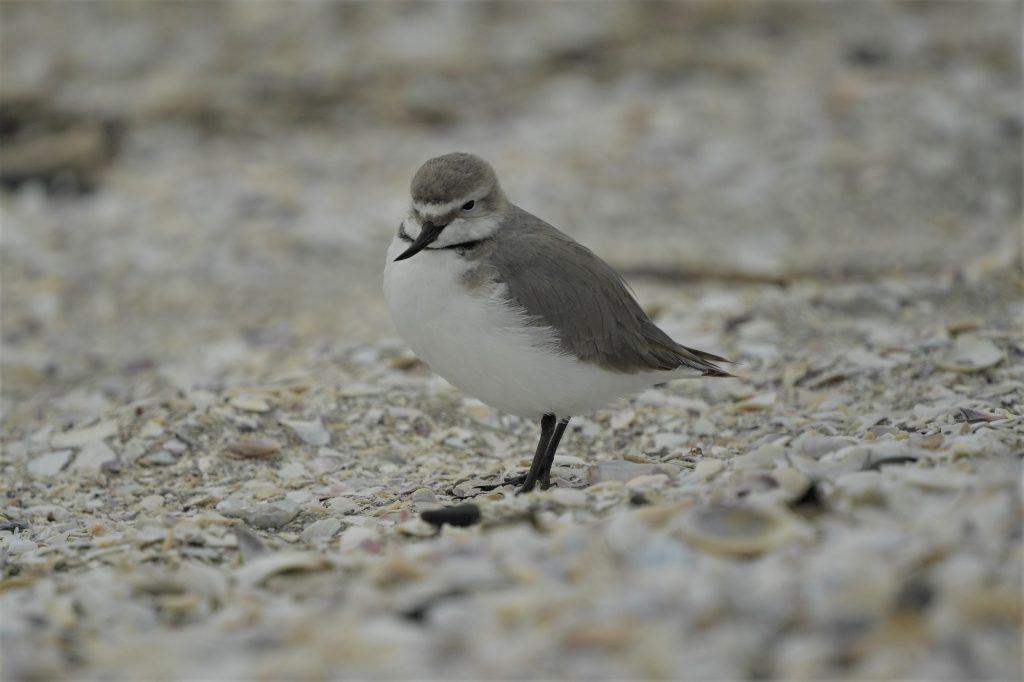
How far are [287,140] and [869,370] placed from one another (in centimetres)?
631

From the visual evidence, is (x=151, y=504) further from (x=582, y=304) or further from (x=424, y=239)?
(x=582, y=304)

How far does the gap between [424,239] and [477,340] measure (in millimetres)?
442

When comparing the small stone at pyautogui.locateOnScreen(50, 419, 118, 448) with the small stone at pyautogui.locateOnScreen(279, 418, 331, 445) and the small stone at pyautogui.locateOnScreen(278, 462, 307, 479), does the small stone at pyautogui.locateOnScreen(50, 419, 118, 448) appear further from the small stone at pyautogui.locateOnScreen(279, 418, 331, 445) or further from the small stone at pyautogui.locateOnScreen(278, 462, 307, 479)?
the small stone at pyautogui.locateOnScreen(278, 462, 307, 479)

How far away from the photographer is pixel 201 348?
294 inches

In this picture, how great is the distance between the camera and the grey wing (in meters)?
4.62

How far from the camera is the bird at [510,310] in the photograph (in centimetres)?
450

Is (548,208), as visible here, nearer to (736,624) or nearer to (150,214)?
(150,214)

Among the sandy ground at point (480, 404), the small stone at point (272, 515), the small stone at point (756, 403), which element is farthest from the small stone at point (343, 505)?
the small stone at point (756, 403)

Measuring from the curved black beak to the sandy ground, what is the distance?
0.95 metres

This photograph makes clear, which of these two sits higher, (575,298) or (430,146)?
(430,146)

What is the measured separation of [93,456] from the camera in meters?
5.63

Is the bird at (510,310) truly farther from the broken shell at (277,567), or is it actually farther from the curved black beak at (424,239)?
the broken shell at (277,567)

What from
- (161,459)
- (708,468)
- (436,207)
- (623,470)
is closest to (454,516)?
(623,470)

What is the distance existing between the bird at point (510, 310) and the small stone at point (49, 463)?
198 centimetres
